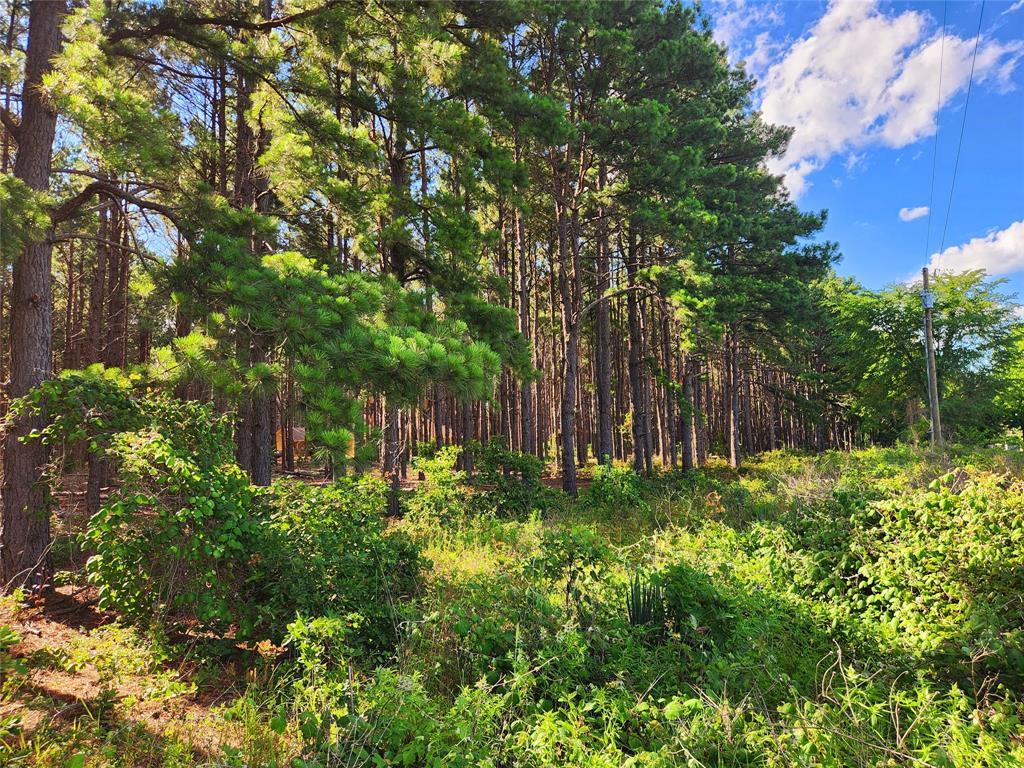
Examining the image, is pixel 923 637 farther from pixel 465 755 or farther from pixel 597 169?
pixel 597 169

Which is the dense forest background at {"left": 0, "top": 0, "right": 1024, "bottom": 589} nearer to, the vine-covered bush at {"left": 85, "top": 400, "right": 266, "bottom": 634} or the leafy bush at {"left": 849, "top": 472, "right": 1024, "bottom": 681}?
the vine-covered bush at {"left": 85, "top": 400, "right": 266, "bottom": 634}

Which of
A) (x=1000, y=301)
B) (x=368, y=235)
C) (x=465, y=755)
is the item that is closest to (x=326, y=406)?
(x=465, y=755)

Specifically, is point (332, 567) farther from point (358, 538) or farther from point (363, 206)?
point (363, 206)

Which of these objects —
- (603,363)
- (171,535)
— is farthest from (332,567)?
(603,363)

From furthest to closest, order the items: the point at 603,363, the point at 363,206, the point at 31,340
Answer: the point at 603,363 < the point at 363,206 < the point at 31,340

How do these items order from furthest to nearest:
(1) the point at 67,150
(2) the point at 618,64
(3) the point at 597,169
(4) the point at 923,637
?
(3) the point at 597,169, (2) the point at 618,64, (1) the point at 67,150, (4) the point at 923,637

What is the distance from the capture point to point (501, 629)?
420 cm

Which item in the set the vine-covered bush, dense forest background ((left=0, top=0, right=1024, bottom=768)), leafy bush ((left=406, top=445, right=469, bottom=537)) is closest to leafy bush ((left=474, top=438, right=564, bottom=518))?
leafy bush ((left=406, top=445, right=469, bottom=537))

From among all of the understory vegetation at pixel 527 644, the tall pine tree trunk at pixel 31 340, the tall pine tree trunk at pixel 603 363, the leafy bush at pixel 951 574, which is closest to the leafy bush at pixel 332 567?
the understory vegetation at pixel 527 644

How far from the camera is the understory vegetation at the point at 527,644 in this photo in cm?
298

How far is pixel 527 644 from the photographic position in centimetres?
401

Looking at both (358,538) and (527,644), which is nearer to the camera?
(527,644)

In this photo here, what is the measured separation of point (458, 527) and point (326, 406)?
523 centimetres

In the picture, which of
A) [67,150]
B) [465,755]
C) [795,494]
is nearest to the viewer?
[465,755]
